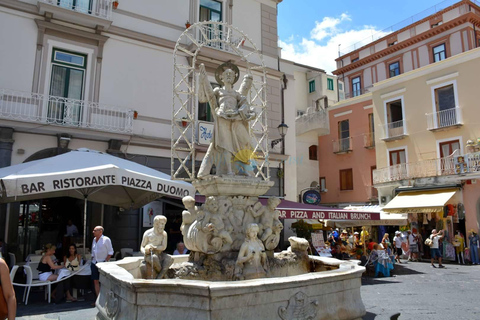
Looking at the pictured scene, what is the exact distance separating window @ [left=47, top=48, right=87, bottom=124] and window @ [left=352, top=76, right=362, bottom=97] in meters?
22.2

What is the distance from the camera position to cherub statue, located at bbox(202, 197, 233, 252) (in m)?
5.58

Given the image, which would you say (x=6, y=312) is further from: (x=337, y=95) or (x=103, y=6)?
(x=337, y=95)

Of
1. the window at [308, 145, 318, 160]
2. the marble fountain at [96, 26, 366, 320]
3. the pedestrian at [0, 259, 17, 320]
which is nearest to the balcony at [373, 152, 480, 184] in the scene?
the window at [308, 145, 318, 160]

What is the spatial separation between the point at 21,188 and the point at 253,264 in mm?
5031

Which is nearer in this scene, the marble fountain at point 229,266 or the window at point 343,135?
the marble fountain at point 229,266

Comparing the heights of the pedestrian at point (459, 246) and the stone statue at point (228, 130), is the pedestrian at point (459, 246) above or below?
below

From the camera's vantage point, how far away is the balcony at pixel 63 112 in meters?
11.7

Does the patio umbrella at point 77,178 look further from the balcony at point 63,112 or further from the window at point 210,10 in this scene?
the window at point 210,10

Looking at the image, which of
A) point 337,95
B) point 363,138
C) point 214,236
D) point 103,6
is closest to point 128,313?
point 214,236

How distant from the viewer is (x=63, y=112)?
500 inches

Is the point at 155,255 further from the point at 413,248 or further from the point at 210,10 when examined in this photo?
the point at 413,248

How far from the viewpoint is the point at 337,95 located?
Result: 3394 cm

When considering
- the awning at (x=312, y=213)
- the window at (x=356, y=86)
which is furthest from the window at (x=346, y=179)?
the awning at (x=312, y=213)

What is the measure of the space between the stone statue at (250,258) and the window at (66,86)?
29.8 feet
